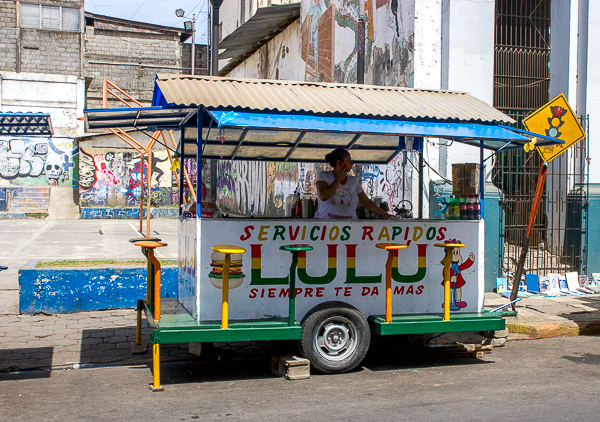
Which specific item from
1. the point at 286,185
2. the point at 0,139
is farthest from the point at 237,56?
the point at 0,139

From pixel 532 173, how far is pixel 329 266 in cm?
618

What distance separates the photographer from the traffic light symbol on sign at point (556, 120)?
330 inches

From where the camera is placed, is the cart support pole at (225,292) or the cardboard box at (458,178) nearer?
the cart support pole at (225,292)

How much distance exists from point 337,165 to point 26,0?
34316 millimetres

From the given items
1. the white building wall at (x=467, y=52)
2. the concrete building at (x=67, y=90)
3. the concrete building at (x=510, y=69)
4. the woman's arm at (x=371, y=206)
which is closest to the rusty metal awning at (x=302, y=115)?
the woman's arm at (x=371, y=206)

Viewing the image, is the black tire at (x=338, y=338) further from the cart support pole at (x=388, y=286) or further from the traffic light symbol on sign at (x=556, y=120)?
the traffic light symbol on sign at (x=556, y=120)

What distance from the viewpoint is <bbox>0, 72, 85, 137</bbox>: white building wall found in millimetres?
32812

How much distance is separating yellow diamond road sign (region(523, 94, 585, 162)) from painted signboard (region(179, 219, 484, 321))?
8.55 ft

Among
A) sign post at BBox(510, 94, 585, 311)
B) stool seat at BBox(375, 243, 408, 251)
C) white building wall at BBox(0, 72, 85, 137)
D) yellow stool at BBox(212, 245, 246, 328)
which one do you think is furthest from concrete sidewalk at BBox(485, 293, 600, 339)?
white building wall at BBox(0, 72, 85, 137)

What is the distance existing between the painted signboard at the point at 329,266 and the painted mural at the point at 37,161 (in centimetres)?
2570

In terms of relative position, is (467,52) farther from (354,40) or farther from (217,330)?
(217,330)

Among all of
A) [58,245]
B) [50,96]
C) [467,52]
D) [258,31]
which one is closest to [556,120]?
[467,52]

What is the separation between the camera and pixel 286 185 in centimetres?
1898

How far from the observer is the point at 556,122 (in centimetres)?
844
